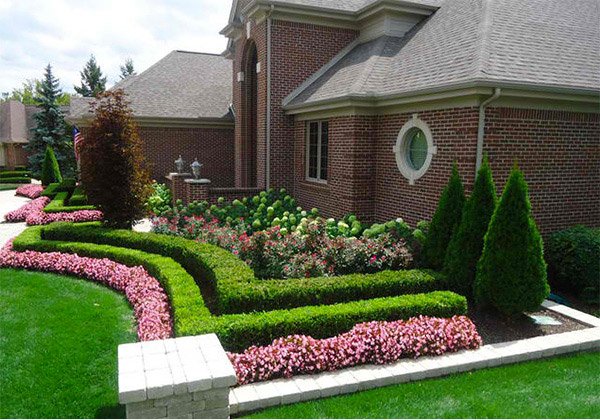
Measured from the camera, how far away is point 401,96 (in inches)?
388

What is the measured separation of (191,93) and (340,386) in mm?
17764

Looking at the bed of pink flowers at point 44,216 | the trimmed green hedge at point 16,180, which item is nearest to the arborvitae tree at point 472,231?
the bed of pink flowers at point 44,216

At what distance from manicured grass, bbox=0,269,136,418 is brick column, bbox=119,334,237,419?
0.77 m

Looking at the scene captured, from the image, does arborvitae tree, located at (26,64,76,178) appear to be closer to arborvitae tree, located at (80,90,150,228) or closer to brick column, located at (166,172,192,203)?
brick column, located at (166,172,192,203)

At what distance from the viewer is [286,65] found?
1427cm

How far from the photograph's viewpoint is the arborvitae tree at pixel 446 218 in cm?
784

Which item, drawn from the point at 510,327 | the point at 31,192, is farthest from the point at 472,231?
the point at 31,192

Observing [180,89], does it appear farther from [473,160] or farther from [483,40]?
[473,160]

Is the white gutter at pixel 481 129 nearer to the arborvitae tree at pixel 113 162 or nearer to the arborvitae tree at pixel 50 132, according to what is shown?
the arborvitae tree at pixel 113 162

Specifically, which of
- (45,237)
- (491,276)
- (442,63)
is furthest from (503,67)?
(45,237)

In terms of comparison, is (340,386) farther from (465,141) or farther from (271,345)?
(465,141)

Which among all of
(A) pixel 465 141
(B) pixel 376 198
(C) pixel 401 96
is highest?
(C) pixel 401 96

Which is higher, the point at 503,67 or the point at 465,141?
the point at 503,67

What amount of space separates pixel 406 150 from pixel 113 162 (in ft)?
23.0
